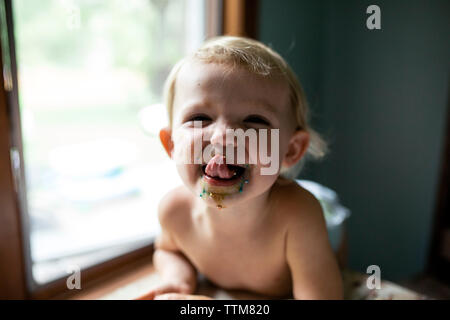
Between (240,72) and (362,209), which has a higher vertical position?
(240,72)

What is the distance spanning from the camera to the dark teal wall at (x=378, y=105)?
1.30m

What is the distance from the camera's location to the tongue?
630 millimetres

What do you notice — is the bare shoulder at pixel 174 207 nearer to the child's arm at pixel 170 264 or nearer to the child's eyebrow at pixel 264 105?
the child's arm at pixel 170 264

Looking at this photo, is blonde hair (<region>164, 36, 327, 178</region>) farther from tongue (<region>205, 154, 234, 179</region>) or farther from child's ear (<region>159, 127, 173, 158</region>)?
tongue (<region>205, 154, 234, 179</region>)

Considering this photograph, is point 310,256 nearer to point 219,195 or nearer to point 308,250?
point 308,250

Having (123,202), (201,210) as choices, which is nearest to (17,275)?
(201,210)

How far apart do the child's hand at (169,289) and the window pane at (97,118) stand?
341 millimetres

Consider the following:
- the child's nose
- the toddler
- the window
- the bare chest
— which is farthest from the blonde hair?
the window

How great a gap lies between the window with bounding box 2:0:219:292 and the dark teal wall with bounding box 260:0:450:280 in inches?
14.9

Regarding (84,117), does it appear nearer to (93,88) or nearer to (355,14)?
(93,88)

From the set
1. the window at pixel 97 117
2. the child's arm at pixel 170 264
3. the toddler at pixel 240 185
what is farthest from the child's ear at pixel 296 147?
the window at pixel 97 117

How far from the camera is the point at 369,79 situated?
1436mm

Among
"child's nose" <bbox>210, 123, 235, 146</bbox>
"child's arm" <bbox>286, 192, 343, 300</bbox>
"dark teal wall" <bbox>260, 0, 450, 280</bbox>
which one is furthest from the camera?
"dark teal wall" <bbox>260, 0, 450, 280</bbox>

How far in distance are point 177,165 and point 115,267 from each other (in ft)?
1.60
